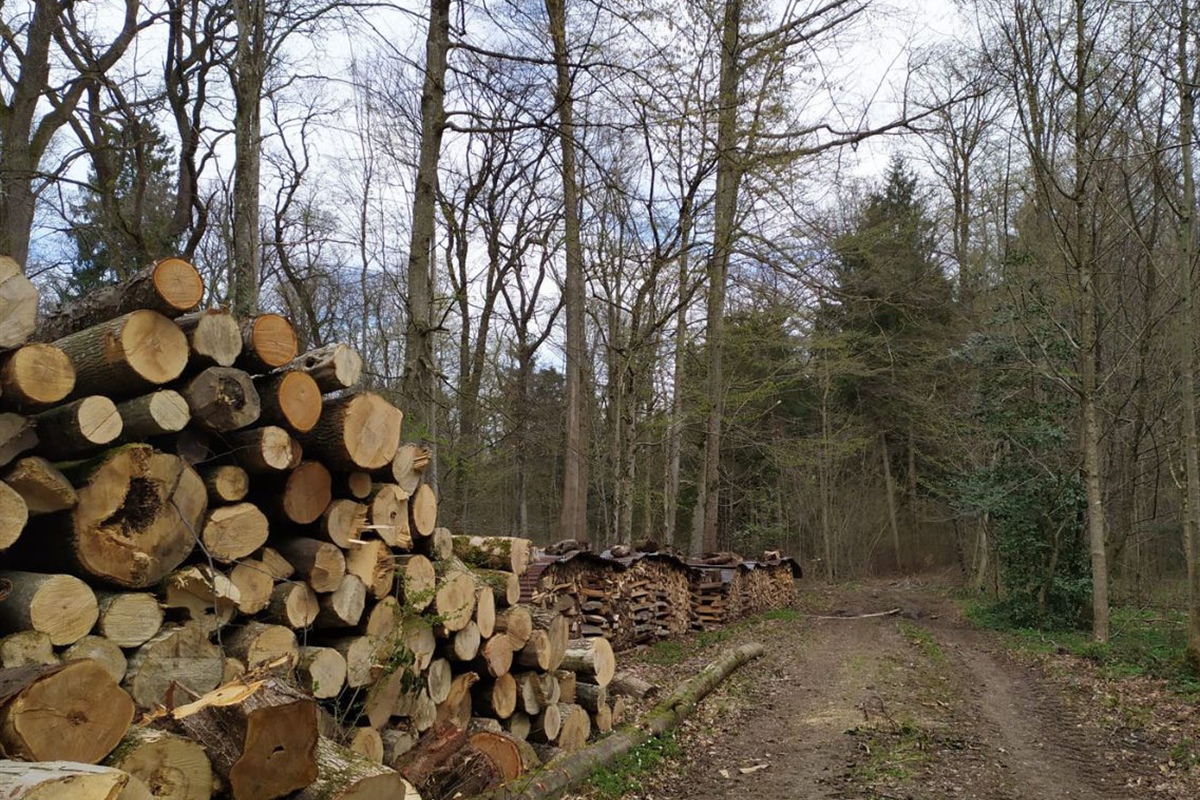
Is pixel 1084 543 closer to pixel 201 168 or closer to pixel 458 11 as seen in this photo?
pixel 458 11

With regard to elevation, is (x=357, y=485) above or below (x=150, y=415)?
below

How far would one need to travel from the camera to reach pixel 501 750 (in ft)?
16.7

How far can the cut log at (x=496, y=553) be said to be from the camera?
6434 millimetres

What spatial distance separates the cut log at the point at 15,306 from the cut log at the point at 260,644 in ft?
5.51

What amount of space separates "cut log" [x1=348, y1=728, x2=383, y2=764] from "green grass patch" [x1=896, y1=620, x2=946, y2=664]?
8.43m

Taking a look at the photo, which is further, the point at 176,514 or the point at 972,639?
the point at 972,639

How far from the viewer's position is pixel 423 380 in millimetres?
9156

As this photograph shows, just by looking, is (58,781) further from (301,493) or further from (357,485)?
(357,485)

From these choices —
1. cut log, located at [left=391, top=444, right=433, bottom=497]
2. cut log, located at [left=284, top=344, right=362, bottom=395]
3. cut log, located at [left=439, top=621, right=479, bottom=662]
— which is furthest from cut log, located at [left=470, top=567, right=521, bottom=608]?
cut log, located at [left=284, top=344, right=362, bottom=395]

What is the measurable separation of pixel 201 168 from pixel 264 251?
219 inches

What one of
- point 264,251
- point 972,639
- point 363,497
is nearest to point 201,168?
point 264,251

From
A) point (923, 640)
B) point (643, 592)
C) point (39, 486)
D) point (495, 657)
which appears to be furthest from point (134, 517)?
point (923, 640)

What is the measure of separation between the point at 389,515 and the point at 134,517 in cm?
149

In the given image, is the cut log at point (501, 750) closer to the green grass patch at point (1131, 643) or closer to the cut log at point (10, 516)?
the cut log at point (10, 516)
